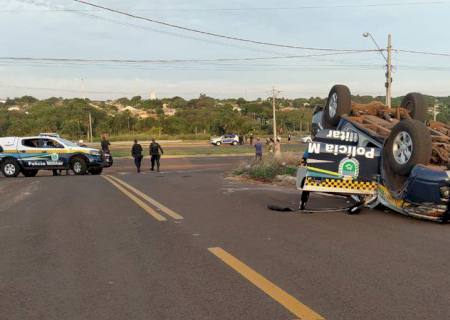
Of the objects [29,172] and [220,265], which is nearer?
[220,265]

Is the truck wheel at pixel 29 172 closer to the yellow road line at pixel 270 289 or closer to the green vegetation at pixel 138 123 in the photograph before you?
the yellow road line at pixel 270 289

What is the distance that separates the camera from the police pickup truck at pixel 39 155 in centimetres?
2225

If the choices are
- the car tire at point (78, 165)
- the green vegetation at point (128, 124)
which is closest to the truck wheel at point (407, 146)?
the car tire at point (78, 165)

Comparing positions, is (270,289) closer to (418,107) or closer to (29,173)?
(418,107)

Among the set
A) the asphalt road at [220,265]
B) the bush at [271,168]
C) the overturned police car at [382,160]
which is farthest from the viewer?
the bush at [271,168]

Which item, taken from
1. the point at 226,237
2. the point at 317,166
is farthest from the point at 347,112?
the point at 226,237

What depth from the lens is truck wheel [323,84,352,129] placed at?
10.1 metres

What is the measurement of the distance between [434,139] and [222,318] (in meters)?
6.32

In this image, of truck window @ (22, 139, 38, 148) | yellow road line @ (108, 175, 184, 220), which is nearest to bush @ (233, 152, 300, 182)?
yellow road line @ (108, 175, 184, 220)

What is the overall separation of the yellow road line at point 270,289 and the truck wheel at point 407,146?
3645 mm

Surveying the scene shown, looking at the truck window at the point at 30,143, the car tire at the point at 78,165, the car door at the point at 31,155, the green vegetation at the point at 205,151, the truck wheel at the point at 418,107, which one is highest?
the truck wheel at the point at 418,107

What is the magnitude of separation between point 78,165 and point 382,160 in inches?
672

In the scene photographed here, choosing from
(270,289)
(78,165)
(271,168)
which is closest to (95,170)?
(78,165)

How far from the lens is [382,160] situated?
28.9ft
